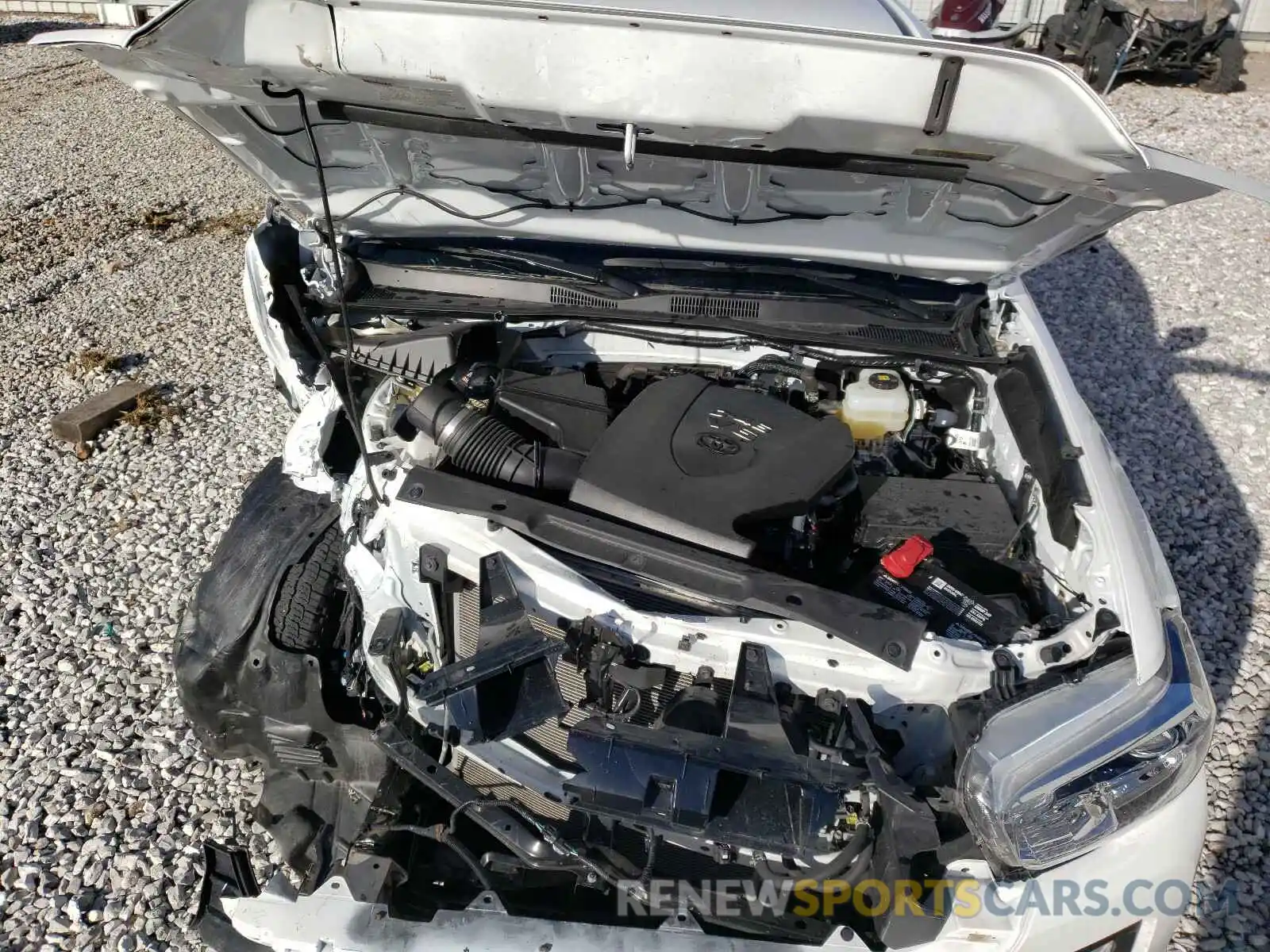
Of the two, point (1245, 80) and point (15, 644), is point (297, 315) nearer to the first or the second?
point (15, 644)

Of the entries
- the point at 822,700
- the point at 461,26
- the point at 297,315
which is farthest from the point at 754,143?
the point at 297,315

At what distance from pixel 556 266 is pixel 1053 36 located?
9715 mm

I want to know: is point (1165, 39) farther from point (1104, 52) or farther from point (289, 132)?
point (289, 132)

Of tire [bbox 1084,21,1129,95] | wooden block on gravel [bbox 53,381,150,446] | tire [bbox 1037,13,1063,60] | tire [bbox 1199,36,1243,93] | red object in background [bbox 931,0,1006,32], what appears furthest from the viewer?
tire [bbox 1037,13,1063,60]

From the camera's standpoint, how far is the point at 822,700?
163 centimetres

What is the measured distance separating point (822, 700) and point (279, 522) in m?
1.66

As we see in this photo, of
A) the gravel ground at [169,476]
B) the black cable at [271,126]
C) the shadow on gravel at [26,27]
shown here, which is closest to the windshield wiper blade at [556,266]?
the black cable at [271,126]

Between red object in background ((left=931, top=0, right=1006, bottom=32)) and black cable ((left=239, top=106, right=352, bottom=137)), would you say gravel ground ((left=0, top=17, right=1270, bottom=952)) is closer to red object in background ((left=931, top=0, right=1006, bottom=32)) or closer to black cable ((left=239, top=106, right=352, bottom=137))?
black cable ((left=239, top=106, right=352, bottom=137))

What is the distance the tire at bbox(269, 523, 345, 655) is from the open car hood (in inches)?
45.1

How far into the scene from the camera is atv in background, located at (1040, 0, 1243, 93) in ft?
28.7

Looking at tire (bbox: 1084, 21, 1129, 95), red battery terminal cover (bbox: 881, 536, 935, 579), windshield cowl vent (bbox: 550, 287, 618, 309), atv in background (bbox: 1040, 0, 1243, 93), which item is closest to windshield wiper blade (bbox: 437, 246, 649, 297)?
windshield cowl vent (bbox: 550, 287, 618, 309)

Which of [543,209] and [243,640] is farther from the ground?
[543,209]

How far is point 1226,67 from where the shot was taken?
29.1ft

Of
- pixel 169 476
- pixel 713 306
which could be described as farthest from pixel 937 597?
pixel 169 476
